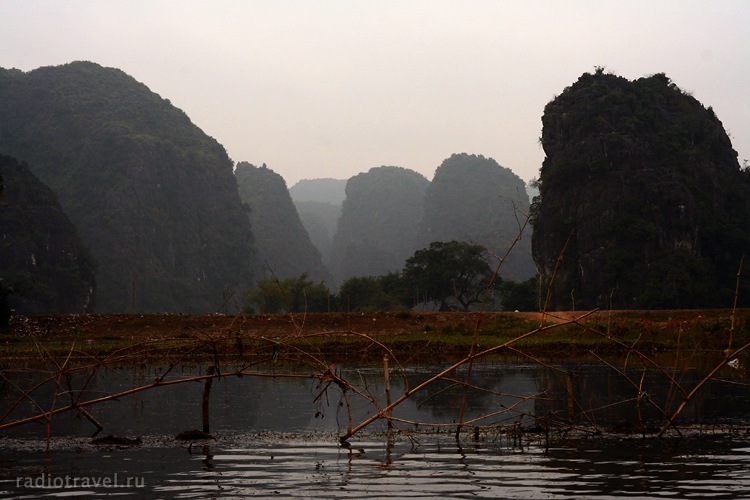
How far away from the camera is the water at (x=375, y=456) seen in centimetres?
795

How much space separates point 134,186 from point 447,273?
9048 centimetres

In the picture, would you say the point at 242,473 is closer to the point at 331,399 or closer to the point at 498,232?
the point at 331,399

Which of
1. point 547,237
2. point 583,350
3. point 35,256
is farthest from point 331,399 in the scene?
point 35,256

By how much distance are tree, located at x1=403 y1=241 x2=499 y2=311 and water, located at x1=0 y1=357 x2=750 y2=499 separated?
2276 inches

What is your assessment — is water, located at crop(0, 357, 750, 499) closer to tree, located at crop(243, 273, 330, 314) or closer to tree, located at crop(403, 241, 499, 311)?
tree, located at crop(403, 241, 499, 311)

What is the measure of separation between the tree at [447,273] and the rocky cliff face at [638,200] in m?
6.77

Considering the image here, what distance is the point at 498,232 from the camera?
168375mm

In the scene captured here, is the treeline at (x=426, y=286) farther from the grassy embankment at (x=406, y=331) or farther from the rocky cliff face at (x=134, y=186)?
the rocky cliff face at (x=134, y=186)

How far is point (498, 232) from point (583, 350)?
141 meters

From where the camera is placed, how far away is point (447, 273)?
73875 mm

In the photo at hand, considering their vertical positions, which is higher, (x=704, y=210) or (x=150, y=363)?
(x=704, y=210)

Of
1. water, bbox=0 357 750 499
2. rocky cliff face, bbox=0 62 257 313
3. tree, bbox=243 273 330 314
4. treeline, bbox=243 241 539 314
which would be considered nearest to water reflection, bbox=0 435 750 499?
water, bbox=0 357 750 499

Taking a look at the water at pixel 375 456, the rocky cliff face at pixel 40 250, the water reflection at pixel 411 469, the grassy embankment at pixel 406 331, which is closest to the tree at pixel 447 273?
the grassy embankment at pixel 406 331

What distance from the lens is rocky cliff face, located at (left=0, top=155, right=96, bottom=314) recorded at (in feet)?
304
